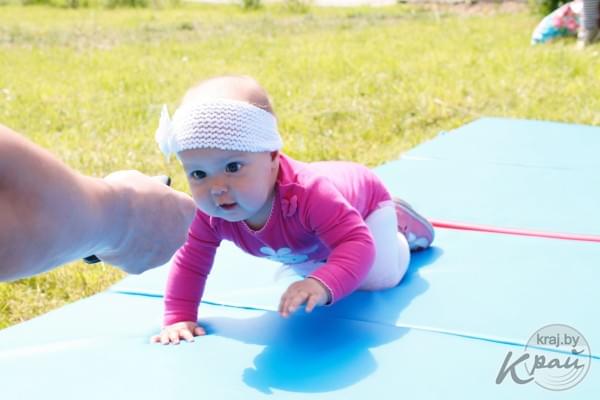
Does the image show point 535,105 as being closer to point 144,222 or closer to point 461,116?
point 461,116

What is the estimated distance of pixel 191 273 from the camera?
2297 millimetres

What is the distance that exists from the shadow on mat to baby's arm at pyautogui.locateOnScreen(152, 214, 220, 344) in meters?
0.07

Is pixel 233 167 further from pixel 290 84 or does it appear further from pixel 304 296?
pixel 290 84

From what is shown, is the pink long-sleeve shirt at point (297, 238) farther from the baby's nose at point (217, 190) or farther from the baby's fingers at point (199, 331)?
the baby's nose at point (217, 190)

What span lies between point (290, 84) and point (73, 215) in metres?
4.77

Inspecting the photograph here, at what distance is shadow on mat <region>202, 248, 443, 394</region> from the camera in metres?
1.94

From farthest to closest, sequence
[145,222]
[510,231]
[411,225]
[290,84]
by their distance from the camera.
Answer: [290,84] < [510,231] < [411,225] < [145,222]

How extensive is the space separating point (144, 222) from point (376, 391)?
2.03ft

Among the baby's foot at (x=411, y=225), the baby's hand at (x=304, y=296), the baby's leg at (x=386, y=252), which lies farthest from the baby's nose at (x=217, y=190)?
the baby's foot at (x=411, y=225)

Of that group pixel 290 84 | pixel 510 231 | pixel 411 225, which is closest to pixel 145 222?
pixel 411 225

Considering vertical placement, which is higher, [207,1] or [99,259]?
[99,259]

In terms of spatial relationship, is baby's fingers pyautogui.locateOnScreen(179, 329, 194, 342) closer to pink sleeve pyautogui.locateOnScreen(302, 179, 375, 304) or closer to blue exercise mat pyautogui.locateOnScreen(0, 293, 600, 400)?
blue exercise mat pyautogui.locateOnScreen(0, 293, 600, 400)

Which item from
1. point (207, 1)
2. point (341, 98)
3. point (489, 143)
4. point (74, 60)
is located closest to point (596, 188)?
point (489, 143)

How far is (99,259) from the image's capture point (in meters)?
1.67
